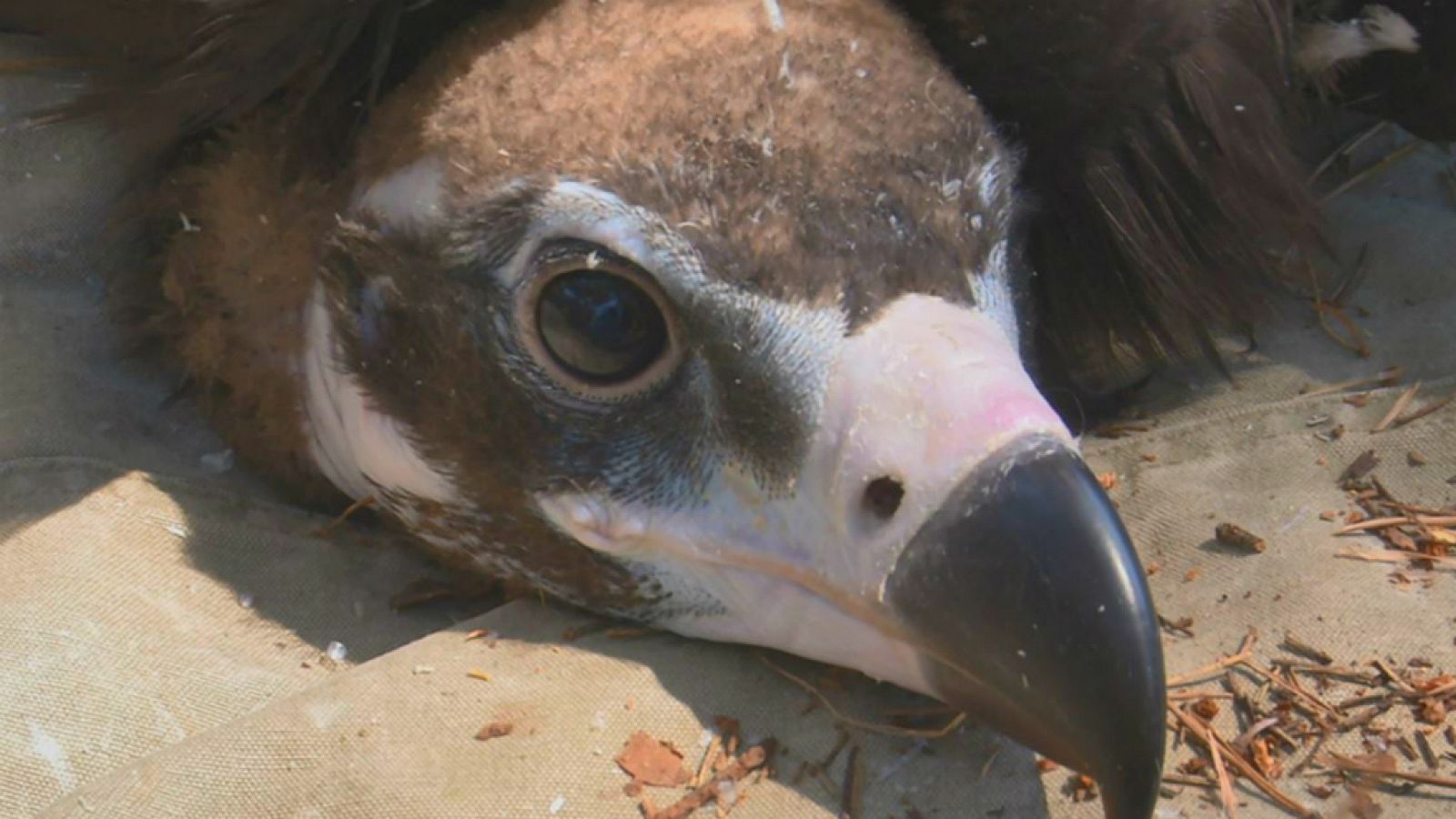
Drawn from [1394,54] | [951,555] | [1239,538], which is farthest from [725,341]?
[1394,54]

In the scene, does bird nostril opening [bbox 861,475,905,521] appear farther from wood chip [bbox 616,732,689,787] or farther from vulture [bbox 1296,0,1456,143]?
vulture [bbox 1296,0,1456,143]

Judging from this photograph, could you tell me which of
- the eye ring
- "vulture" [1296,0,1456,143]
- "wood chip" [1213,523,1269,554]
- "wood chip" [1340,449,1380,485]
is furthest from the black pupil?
"vulture" [1296,0,1456,143]

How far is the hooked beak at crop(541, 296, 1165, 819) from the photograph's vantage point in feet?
3.76

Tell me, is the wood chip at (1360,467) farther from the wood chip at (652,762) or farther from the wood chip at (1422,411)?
the wood chip at (652,762)

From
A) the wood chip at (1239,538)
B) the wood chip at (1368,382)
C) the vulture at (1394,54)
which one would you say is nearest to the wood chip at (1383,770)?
the wood chip at (1239,538)

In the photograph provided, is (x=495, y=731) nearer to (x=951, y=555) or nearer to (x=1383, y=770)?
(x=951, y=555)

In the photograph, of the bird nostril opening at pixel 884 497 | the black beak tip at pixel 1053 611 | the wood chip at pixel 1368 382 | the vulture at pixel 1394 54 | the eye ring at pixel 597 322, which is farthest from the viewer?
the vulture at pixel 1394 54

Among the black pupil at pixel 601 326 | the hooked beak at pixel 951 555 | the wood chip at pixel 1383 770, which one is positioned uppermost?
the black pupil at pixel 601 326

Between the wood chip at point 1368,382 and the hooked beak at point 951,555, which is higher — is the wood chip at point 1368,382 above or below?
below

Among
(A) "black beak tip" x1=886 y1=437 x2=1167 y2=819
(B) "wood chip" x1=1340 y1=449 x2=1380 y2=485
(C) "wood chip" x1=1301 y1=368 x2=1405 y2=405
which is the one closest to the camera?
(A) "black beak tip" x1=886 y1=437 x2=1167 y2=819

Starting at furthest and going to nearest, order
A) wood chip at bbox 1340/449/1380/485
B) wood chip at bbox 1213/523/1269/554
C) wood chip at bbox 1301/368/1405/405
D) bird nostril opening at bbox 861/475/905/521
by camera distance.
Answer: wood chip at bbox 1301/368/1405/405 < wood chip at bbox 1340/449/1380/485 < wood chip at bbox 1213/523/1269/554 < bird nostril opening at bbox 861/475/905/521

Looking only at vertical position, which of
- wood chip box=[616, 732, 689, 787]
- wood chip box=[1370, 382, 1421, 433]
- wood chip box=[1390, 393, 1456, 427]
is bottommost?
wood chip box=[1390, 393, 1456, 427]

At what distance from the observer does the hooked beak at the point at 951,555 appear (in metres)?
1.15

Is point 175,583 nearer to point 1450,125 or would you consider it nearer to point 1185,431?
point 1185,431
